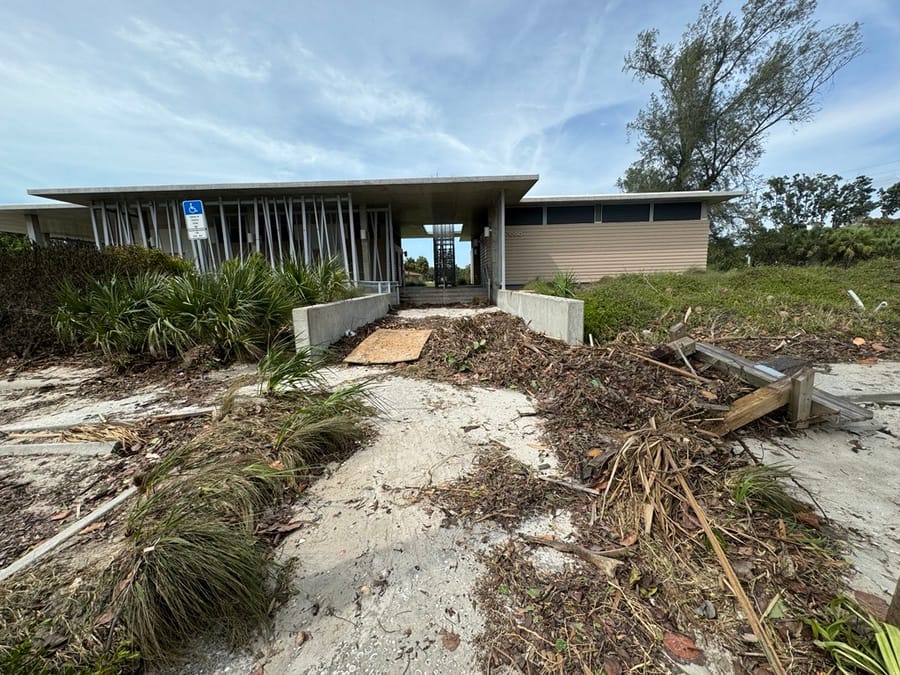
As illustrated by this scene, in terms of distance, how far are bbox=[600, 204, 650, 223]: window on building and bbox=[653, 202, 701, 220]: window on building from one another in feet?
1.14

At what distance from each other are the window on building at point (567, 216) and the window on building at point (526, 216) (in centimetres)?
32

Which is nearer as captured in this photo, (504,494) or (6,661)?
(6,661)

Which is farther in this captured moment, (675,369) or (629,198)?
(629,198)

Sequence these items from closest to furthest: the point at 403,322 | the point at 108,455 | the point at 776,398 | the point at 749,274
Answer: the point at 108,455, the point at 776,398, the point at 403,322, the point at 749,274

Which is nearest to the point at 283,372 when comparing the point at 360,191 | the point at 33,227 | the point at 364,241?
the point at 360,191

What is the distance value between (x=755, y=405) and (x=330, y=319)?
16.9 feet

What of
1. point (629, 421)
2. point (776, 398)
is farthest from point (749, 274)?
point (629, 421)

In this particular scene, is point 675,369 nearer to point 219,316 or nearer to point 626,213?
point 219,316

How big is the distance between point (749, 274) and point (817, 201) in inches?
1311

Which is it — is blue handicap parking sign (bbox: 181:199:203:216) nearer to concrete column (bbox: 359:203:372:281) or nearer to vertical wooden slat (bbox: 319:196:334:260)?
vertical wooden slat (bbox: 319:196:334:260)

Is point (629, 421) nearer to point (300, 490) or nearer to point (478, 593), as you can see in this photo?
point (478, 593)

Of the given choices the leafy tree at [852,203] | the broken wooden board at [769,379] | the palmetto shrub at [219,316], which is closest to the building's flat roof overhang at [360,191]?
the palmetto shrub at [219,316]

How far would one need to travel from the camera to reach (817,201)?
31.2 m

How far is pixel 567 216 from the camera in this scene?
12.8m
